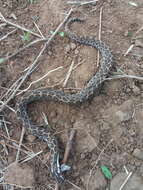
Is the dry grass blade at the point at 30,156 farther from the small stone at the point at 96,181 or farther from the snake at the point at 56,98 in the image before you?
the small stone at the point at 96,181

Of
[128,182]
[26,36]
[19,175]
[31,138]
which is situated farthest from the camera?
[26,36]

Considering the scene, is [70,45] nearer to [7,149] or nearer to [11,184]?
[7,149]

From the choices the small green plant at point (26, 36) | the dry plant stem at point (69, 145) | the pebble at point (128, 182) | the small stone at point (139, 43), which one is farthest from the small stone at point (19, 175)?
the small stone at point (139, 43)

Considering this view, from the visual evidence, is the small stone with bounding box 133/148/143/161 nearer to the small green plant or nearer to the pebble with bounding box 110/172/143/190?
the pebble with bounding box 110/172/143/190

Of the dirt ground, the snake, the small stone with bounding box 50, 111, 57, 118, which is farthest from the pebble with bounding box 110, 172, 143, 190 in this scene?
the small stone with bounding box 50, 111, 57, 118

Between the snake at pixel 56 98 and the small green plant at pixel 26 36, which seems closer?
the snake at pixel 56 98

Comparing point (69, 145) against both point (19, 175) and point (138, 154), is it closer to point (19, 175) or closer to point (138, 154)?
point (19, 175)

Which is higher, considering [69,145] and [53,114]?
[53,114]

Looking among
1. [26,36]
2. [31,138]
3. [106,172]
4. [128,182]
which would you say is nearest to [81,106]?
[31,138]

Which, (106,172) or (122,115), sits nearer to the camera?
(106,172)

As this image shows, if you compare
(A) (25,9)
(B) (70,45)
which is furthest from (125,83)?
(A) (25,9)
